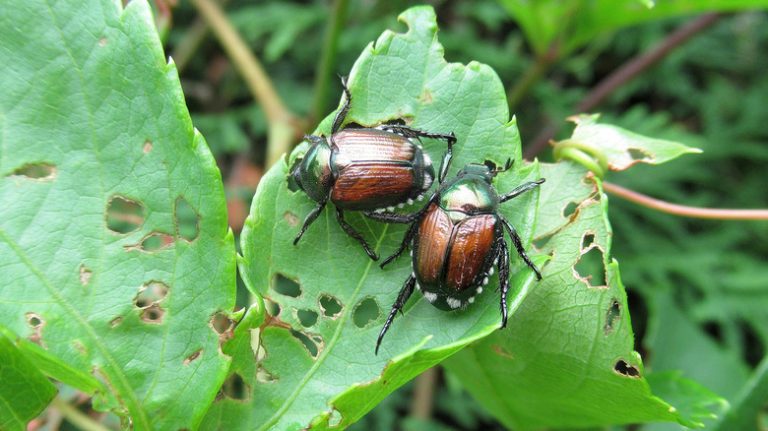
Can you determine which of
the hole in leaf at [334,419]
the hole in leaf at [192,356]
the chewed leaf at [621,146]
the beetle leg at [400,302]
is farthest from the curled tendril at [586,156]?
the hole in leaf at [192,356]

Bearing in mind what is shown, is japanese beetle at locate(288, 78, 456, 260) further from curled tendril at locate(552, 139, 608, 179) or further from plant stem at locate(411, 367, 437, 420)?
plant stem at locate(411, 367, 437, 420)

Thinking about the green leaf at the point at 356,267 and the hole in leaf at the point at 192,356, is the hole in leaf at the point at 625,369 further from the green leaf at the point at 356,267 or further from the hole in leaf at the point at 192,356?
the hole in leaf at the point at 192,356

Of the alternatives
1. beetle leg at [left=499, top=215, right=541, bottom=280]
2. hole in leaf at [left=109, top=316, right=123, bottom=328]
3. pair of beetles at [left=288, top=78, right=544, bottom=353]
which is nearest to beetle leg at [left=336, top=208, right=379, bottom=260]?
pair of beetles at [left=288, top=78, right=544, bottom=353]

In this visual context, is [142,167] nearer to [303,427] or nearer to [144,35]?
[144,35]

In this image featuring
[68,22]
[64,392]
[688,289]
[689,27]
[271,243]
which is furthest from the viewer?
[688,289]

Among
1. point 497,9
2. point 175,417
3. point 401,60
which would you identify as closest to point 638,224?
point 497,9

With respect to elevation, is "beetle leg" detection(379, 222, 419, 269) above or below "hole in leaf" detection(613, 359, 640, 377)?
above
